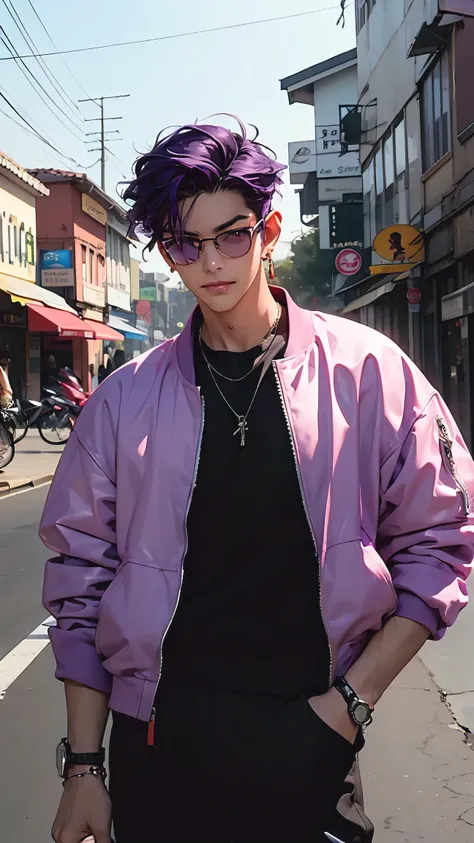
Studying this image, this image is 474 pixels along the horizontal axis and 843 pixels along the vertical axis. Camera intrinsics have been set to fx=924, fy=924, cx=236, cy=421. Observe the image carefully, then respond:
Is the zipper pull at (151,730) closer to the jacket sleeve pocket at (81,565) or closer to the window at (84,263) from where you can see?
the jacket sleeve pocket at (81,565)

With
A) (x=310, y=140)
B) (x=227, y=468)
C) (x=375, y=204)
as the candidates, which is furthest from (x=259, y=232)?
(x=310, y=140)

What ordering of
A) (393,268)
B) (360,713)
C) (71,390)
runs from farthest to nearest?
(393,268), (71,390), (360,713)

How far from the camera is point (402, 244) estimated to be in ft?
60.1

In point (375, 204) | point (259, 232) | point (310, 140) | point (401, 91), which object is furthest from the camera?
point (310, 140)

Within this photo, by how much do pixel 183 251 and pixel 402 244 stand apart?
56.7 ft

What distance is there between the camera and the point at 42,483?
1358 cm

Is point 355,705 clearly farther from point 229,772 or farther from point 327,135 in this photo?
point 327,135

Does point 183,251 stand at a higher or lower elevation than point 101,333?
lower

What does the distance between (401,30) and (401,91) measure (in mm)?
1310

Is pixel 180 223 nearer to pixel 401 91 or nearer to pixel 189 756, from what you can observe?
pixel 189 756

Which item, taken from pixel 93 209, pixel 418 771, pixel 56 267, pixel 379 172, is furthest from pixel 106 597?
pixel 93 209

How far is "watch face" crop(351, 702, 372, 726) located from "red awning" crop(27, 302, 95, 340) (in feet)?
74.6

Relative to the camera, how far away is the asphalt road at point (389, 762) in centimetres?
314

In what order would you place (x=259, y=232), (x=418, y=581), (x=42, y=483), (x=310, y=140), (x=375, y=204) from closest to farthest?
(x=418, y=581), (x=259, y=232), (x=42, y=483), (x=375, y=204), (x=310, y=140)
